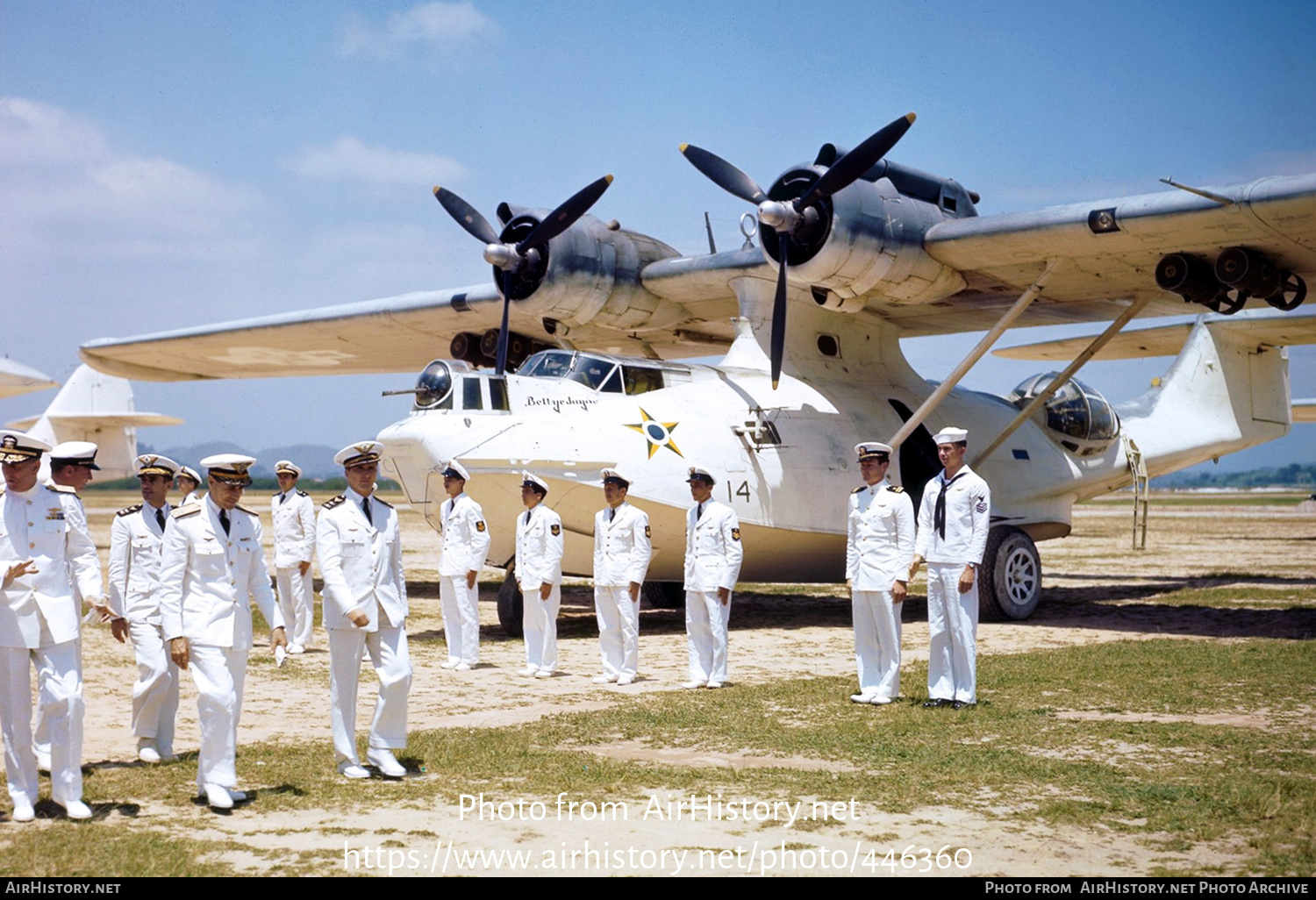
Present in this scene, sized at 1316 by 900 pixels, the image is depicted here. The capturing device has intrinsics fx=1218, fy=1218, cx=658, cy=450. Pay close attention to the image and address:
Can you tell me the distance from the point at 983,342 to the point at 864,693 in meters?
6.09

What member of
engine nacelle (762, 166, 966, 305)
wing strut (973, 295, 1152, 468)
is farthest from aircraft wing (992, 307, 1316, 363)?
engine nacelle (762, 166, 966, 305)

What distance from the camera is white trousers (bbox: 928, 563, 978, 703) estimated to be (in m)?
8.69

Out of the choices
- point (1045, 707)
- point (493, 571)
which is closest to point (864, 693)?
point (1045, 707)

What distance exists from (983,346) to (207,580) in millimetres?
9927

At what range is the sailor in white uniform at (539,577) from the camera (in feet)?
34.4

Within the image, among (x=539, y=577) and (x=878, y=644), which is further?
(x=539, y=577)

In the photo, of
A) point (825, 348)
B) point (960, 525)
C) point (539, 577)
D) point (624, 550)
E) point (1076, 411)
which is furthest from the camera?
point (1076, 411)

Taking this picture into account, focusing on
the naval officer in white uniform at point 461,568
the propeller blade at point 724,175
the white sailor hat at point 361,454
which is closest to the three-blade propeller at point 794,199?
the propeller blade at point 724,175

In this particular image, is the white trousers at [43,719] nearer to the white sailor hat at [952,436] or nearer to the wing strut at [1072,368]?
the white sailor hat at [952,436]

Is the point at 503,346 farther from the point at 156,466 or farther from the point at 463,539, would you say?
the point at 156,466

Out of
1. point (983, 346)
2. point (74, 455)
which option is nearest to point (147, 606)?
point (74, 455)

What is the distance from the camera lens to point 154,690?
693 centimetres

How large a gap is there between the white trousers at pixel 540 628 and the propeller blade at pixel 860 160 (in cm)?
523

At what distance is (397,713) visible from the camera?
6.58 meters
